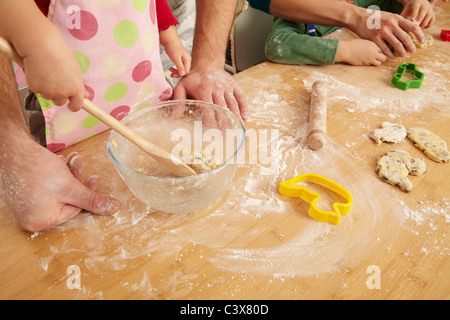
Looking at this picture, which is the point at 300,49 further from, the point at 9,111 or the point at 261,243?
the point at 9,111

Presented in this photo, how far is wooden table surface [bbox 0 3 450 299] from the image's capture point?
0.62 meters

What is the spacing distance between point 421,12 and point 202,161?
1.34 metres

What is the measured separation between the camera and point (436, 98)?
113 centimetres

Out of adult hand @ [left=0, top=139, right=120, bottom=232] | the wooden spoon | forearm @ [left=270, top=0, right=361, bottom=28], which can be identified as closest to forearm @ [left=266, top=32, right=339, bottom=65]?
forearm @ [left=270, top=0, right=361, bottom=28]

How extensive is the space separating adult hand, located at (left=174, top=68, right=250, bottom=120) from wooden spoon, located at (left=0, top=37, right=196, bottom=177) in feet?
1.20

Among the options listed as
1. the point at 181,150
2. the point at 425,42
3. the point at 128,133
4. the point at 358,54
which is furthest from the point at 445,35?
the point at 128,133

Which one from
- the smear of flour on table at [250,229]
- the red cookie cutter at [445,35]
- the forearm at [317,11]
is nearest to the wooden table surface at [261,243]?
the smear of flour on table at [250,229]

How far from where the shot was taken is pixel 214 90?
3.49ft

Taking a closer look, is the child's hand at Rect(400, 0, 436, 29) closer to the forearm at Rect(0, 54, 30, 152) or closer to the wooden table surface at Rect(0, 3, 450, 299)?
the wooden table surface at Rect(0, 3, 450, 299)

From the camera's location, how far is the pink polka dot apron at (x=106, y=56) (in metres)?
0.88
